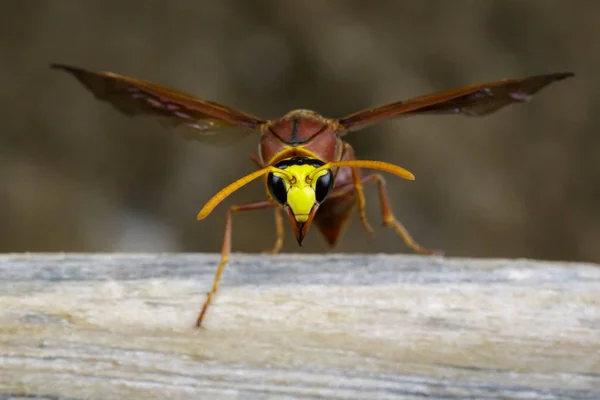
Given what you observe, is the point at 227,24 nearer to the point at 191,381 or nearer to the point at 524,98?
the point at 524,98

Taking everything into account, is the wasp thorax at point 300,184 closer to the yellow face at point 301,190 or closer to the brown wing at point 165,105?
the yellow face at point 301,190

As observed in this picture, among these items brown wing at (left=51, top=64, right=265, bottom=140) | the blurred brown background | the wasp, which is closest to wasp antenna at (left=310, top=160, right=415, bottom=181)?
the wasp

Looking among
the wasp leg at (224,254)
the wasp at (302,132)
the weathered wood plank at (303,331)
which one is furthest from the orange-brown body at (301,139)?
the weathered wood plank at (303,331)

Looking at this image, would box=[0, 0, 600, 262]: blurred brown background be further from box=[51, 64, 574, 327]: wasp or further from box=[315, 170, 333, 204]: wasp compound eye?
box=[315, 170, 333, 204]: wasp compound eye

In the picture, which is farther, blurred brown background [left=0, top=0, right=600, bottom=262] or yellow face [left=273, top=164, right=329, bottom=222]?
blurred brown background [left=0, top=0, right=600, bottom=262]

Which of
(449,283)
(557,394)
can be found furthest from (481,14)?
(557,394)

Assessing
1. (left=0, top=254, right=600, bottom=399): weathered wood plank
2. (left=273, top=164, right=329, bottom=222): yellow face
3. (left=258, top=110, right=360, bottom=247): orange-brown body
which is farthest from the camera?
(left=258, top=110, right=360, bottom=247): orange-brown body
